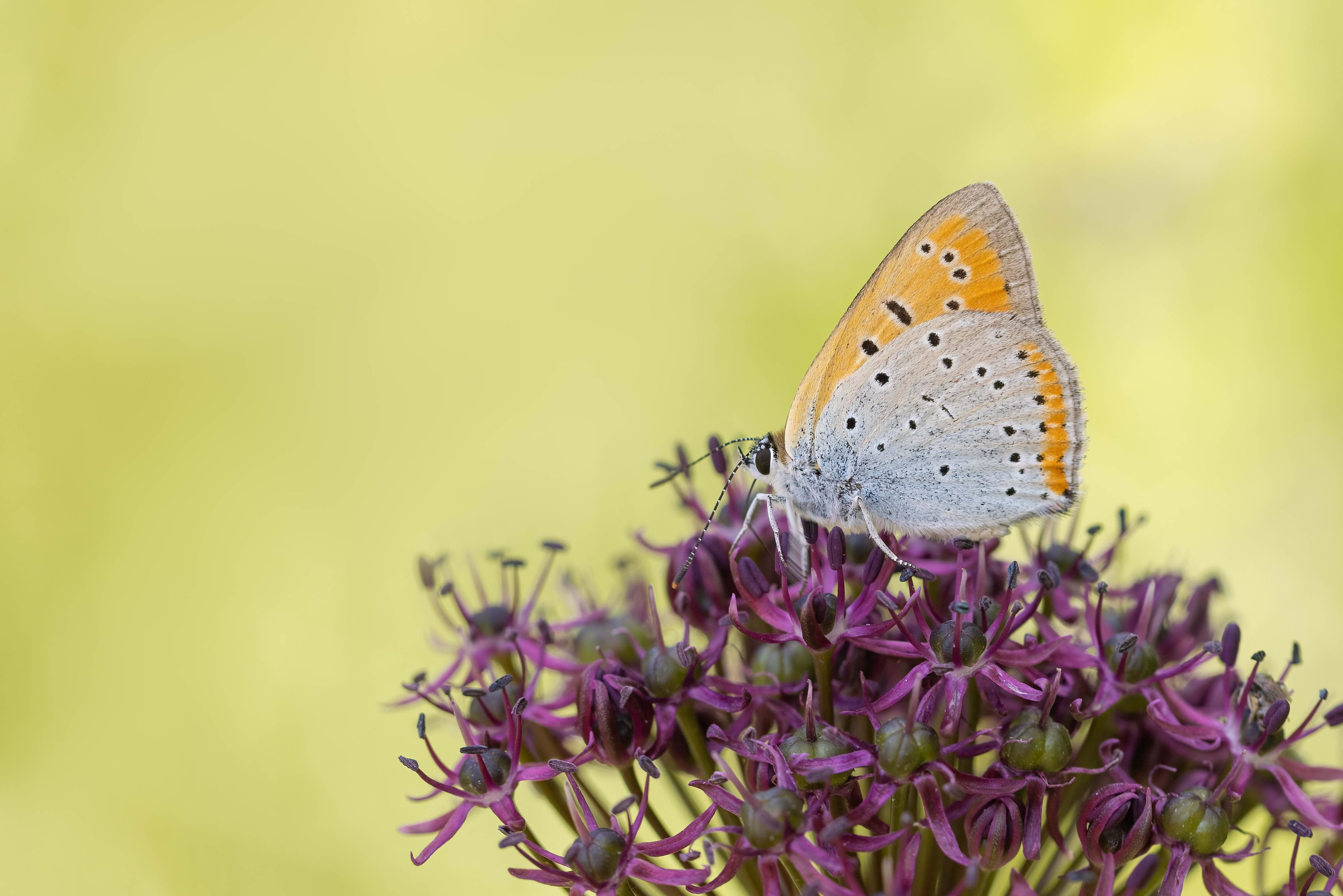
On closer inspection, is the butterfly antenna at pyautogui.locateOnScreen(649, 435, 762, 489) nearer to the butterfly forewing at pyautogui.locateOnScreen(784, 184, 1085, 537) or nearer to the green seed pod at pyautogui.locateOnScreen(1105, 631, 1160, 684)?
the butterfly forewing at pyautogui.locateOnScreen(784, 184, 1085, 537)

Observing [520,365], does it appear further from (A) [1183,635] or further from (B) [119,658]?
(A) [1183,635]

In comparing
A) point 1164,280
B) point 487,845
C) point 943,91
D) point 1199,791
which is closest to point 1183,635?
point 1199,791

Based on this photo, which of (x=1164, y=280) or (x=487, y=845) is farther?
(x=1164, y=280)

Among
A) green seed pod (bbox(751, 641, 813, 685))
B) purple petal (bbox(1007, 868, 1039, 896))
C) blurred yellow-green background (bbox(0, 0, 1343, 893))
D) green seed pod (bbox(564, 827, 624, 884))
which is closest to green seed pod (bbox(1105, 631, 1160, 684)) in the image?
purple petal (bbox(1007, 868, 1039, 896))

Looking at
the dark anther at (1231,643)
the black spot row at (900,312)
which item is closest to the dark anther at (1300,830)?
the dark anther at (1231,643)

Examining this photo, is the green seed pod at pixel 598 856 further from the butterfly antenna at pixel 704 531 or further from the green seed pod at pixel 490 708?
the butterfly antenna at pixel 704 531

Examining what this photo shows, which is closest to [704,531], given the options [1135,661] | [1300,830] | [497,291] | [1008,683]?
[1008,683]
